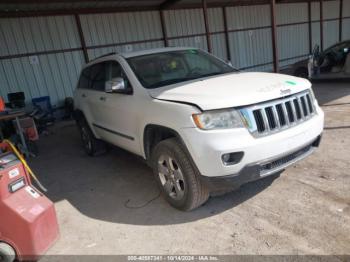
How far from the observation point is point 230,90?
3.14 meters

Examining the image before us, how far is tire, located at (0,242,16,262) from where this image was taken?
8.95ft

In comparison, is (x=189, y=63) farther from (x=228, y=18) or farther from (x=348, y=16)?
(x=348, y=16)

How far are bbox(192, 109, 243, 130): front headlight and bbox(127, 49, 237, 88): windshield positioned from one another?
3.55 feet

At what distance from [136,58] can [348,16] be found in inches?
→ 831

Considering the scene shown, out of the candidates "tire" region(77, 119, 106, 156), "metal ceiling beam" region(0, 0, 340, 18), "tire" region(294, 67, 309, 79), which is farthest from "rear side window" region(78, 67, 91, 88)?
"tire" region(294, 67, 309, 79)

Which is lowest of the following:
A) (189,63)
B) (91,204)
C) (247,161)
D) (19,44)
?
(91,204)

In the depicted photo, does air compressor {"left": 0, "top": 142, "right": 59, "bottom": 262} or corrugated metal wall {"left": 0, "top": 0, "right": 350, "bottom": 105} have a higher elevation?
corrugated metal wall {"left": 0, "top": 0, "right": 350, "bottom": 105}

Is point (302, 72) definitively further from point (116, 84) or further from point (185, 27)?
point (116, 84)

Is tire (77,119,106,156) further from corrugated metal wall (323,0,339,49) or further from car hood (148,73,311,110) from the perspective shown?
corrugated metal wall (323,0,339,49)

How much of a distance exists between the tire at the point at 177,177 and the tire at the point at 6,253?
5.37 ft

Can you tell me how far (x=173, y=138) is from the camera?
329cm

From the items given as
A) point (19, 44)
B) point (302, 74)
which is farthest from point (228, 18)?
point (19, 44)

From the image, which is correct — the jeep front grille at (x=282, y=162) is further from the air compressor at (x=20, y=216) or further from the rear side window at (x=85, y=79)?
the rear side window at (x=85, y=79)

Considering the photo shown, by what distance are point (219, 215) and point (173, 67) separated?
6.81 feet
